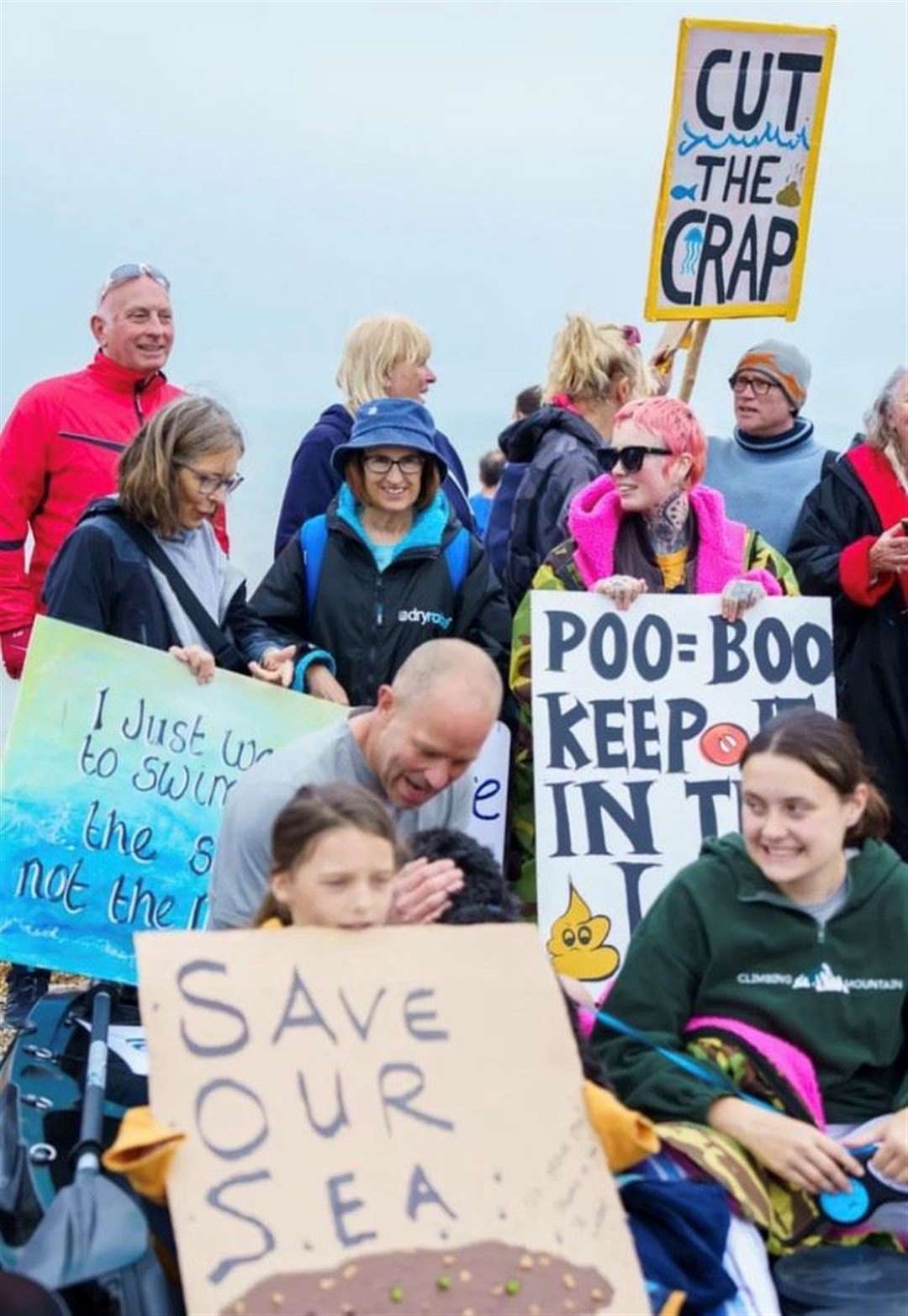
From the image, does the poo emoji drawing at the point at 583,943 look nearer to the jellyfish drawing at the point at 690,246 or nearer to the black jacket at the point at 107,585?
the black jacket at the point at 107,585

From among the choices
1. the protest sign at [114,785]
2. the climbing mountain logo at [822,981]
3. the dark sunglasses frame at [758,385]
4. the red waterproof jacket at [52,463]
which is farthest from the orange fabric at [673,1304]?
the dark sunglasses frame at [758,385]

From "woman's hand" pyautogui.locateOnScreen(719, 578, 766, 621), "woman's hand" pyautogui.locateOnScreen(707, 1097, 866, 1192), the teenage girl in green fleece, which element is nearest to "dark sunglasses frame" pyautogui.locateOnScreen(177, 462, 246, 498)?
"woman's hand" pyautogui.locateOnScreen(719, 578, 766, 621)

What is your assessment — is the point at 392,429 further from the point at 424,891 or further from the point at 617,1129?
the point at 617,1129

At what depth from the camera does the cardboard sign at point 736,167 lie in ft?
26.3

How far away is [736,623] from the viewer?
6.66 metres

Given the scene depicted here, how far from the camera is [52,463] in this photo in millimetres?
6895

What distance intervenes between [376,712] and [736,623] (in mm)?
1984

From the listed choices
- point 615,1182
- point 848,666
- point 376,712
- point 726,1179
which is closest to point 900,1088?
point 726,1179

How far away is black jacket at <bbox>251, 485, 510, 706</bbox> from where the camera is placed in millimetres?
6422

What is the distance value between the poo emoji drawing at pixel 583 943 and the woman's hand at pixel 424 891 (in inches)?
75.3

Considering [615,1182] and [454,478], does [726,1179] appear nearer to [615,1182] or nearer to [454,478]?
[615,1182]

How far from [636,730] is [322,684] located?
94 cm

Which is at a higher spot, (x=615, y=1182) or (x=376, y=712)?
(x=376, y=712)


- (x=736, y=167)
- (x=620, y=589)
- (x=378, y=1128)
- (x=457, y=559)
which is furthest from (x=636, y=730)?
(x=378, y=1128)
